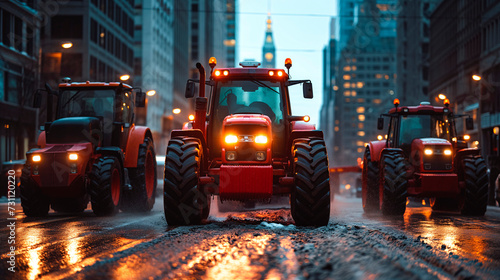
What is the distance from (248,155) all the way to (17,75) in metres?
34.8

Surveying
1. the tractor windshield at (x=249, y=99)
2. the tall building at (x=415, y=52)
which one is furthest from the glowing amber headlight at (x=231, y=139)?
the tall building at (x=415, y=52)

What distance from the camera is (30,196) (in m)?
14.9

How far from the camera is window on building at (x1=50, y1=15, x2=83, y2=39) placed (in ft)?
184

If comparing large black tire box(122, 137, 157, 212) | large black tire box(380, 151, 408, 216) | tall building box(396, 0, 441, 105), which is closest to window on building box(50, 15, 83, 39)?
large black tire box(122, 137, 157, 212)

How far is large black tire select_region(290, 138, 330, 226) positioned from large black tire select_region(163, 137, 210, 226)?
62.8 inches

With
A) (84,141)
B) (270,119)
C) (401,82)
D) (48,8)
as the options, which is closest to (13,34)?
(48,8)

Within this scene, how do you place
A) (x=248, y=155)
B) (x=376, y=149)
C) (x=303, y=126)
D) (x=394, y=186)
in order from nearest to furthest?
(x=248, y=155)
(x=303, y=126)
(x=394, y=186)
(x=376, y=149)

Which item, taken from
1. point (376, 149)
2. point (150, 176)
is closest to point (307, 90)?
point (150, 176)

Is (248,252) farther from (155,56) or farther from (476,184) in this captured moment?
(155,56)

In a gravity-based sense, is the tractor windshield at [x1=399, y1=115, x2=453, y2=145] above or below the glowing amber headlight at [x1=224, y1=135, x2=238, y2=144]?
above

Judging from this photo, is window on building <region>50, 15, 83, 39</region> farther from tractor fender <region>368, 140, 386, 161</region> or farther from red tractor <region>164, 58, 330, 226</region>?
red tractor <region>164, 58, 330, 226</region>

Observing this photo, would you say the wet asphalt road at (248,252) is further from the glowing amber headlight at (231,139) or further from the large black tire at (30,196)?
the large black tire at (30,196)

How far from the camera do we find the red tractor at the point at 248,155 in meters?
11.1

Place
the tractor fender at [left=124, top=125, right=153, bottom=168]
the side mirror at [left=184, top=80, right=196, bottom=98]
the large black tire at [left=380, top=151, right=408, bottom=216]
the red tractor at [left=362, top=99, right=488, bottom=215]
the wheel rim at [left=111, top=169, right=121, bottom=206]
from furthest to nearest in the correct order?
the tractor fender at [left=124, top=125, right=153, bottom=168] → the red tractor at [left=362, top=99, right=488, bottom=215] → the large black tire at [left=380, top=151, right=408, bottom=216] → the wheel rim at [left=111, top=169, right=121, bottom=206] → the side mirror at [left=184, top=80, right=196, bottom=98]
